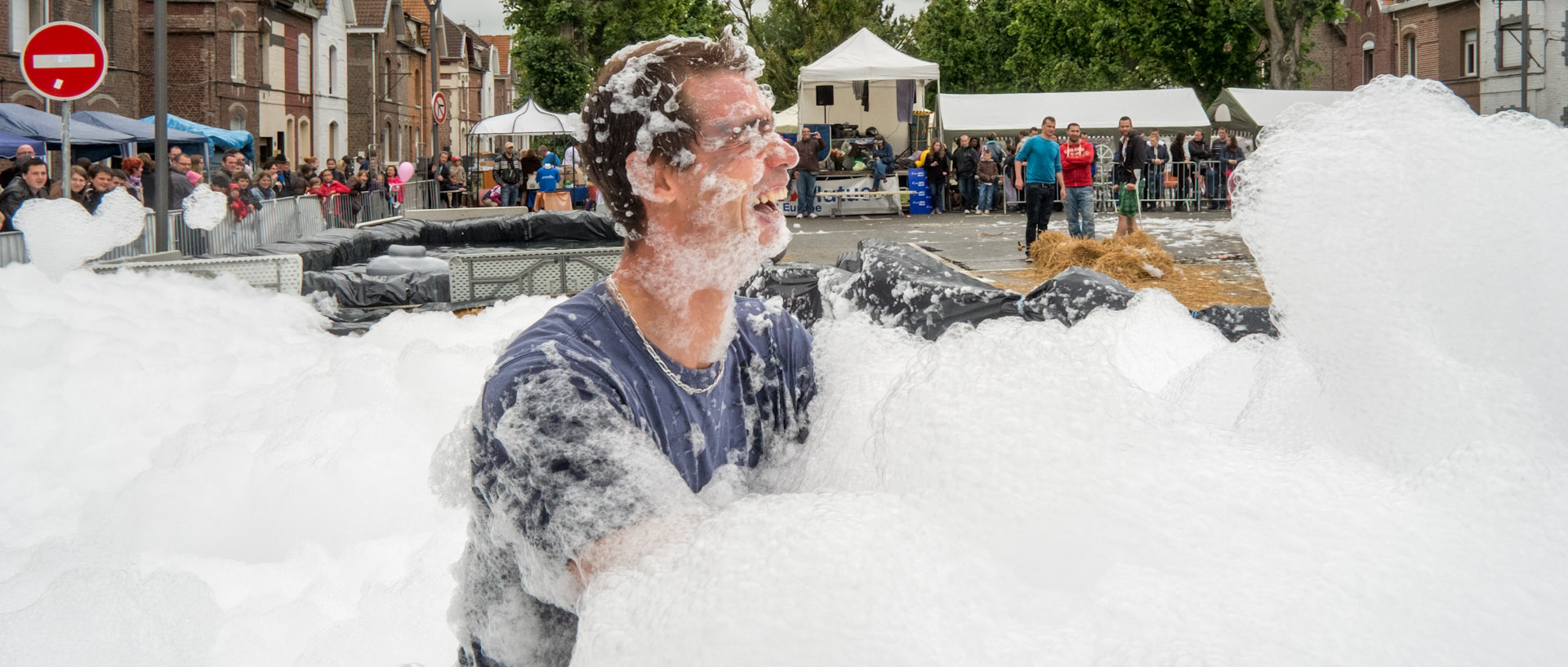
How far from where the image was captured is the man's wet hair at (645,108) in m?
1.56

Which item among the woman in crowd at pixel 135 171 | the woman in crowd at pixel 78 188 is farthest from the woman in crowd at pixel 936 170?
the woman in crowd at pixel 78 188

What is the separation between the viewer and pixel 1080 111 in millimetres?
25594

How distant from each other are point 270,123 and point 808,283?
37651mm

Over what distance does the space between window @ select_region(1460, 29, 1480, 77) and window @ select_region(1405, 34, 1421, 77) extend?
2.70 m

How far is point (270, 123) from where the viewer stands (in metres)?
40.5

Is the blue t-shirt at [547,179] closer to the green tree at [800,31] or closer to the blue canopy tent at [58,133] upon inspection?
the blue canopy tent at [58,133]

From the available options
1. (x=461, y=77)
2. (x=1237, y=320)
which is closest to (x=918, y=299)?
(x=1237, y=320)

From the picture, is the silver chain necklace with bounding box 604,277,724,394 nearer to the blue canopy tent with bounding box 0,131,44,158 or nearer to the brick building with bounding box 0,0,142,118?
the blue canopy tent with bounding box 0,131,44,158

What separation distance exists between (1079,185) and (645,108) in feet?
46.3

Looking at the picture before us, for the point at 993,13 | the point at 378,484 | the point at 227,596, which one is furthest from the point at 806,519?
the point at 993,13

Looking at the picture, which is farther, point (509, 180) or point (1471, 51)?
point (1471, 51)

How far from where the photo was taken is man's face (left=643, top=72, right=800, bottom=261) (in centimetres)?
157

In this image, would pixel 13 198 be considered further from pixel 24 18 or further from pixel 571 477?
pixel 24 18

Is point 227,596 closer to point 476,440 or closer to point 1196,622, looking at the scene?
point 476,440
